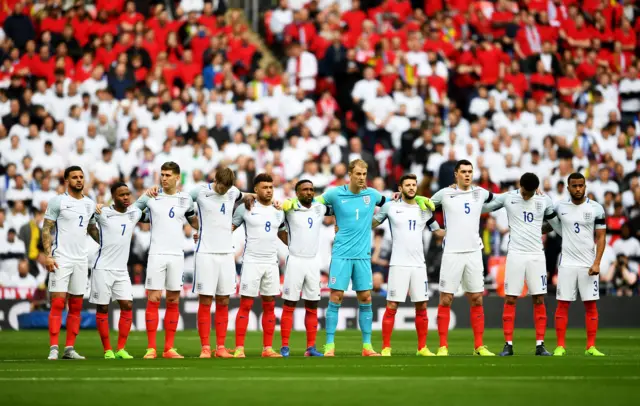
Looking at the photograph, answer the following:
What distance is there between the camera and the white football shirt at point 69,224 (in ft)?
54.8

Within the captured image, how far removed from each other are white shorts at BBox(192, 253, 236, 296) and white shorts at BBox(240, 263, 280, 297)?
0.21 metres

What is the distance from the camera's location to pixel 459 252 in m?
17.3

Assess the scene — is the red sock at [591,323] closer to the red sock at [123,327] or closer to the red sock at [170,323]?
the red sock at [170,323]

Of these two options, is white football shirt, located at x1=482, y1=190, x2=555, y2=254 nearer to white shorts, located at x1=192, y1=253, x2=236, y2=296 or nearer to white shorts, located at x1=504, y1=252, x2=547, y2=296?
white shorts, located at x1=504, y1=252, x2=547, y2=296

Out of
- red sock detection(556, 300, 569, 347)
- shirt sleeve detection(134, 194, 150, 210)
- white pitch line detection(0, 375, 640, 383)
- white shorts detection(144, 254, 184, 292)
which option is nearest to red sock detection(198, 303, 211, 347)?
white shorts detection(144, 254, 184, 292)

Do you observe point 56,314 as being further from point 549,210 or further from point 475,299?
point 549,210

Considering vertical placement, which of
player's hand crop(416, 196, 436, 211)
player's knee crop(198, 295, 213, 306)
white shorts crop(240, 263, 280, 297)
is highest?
player's hand crop(416, 196, 436, 211)

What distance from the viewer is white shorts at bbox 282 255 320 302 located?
1694 cm

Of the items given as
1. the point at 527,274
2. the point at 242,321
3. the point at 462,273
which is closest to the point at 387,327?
the point at 462,273

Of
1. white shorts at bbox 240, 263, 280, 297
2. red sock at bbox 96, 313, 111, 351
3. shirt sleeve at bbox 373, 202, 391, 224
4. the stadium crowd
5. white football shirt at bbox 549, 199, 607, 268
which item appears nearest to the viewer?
red sock at bbox 96, 313, 111, 351

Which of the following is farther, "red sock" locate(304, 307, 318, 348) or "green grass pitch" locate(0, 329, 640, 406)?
"red sock" locate(304, 307, 318, 348)

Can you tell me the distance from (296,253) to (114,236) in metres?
2.59

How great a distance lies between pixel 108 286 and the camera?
16703 millimetres

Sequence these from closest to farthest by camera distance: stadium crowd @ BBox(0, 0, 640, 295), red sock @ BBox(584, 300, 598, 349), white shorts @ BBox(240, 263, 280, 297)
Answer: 1. white shorts @ BBox(240, 263, 280, 297)
2. red sock @ BBox(584, 300, 598, 349)
3. stadium crowd @ BBox(0, 0, 640, 295)
